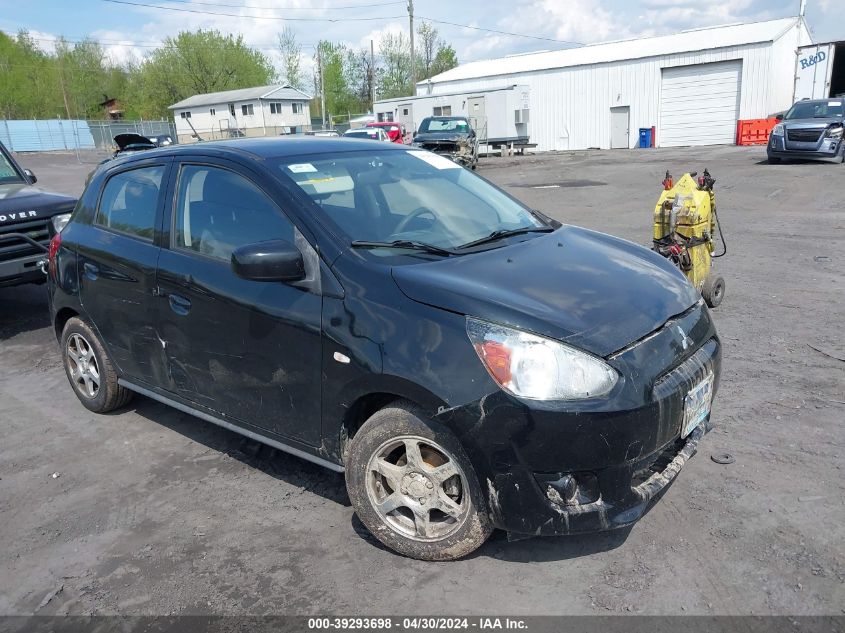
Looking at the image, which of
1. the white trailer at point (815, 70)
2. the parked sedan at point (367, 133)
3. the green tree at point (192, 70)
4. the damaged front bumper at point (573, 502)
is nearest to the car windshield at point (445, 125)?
the parked sedan at point (367, 133)

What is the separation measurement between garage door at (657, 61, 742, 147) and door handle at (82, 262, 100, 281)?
117 feet

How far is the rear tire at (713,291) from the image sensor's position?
644 cm

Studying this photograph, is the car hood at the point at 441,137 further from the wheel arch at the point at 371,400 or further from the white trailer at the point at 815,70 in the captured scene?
the wheel arch at the point at 371,400

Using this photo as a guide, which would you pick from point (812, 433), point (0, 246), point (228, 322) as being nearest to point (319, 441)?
point (228, 322)

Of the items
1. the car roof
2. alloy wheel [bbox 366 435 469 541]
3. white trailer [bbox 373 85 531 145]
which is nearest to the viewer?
alloy wheel [bbox 366 435 469 541]

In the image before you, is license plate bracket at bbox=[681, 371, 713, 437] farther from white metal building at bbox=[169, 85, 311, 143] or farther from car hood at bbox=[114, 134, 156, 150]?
white metal building at bbox=[169, 85, 311, 143]

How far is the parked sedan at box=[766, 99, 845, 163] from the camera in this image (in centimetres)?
1942

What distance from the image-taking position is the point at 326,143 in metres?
4.07

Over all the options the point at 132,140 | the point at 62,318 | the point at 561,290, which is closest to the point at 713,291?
the point at 561,290

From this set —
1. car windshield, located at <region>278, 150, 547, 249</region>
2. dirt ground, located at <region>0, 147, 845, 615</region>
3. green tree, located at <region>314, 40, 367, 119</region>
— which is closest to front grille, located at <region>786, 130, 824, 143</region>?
dirt ground, located at <region>0, 147, 845, 615</region>

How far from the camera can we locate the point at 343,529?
11.0 feet

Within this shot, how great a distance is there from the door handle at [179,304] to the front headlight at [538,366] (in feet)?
5.84

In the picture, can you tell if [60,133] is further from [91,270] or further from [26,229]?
[91,270]

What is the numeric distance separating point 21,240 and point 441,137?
19.7 m
